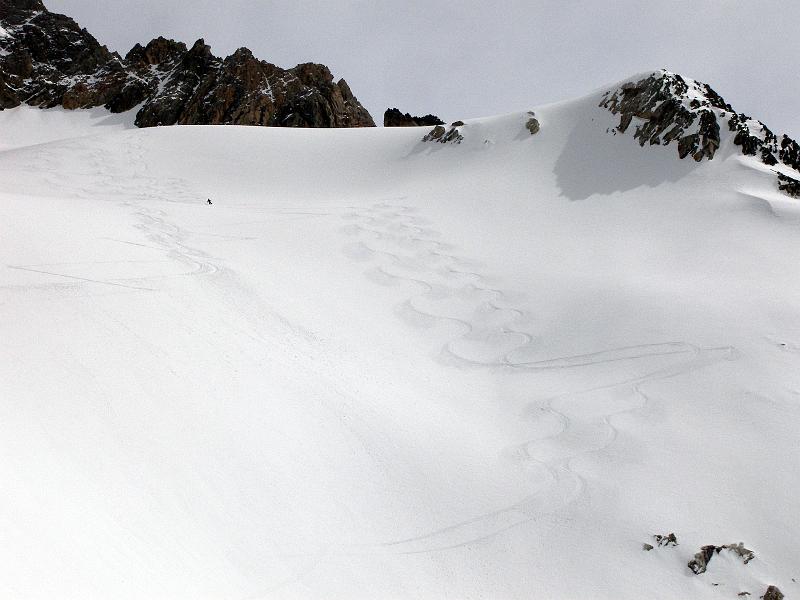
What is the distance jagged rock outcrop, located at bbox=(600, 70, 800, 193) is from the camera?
13008 mm

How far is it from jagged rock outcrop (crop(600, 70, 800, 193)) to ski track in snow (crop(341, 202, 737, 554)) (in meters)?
7.92

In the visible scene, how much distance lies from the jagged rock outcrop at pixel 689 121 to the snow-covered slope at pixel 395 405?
2.02m

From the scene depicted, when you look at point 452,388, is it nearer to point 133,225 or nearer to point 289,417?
point 289,417

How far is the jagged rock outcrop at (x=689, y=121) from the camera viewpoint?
42.7 ft

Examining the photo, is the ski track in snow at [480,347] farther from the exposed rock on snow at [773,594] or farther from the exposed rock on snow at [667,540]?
the exposed rock on snow at [773,594]

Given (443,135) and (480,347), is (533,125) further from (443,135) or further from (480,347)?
(480,347)

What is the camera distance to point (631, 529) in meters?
4.14

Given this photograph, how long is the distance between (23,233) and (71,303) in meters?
2.33

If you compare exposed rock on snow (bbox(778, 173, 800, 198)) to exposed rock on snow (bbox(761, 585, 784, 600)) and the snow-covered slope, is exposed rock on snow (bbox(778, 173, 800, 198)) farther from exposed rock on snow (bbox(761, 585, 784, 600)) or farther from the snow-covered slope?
exposed rock on snow (bbox(761, 585, 784, 600))

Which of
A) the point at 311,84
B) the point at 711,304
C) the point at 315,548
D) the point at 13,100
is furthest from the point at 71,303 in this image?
the point at 13,100

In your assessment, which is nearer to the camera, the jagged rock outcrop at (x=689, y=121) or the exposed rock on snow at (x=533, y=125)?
the jagged rock outcrop at (x=689, y=121)

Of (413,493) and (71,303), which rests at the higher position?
(71,303)

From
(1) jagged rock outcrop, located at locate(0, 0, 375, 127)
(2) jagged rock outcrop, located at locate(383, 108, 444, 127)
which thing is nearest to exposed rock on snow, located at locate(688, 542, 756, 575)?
(2) jagged rock outcrop, located at locate(383, 108, 444, 127)

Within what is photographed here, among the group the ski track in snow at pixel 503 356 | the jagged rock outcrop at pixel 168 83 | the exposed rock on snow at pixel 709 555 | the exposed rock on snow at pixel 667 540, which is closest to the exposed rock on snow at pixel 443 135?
the ski track in snow at pixel 503 356
